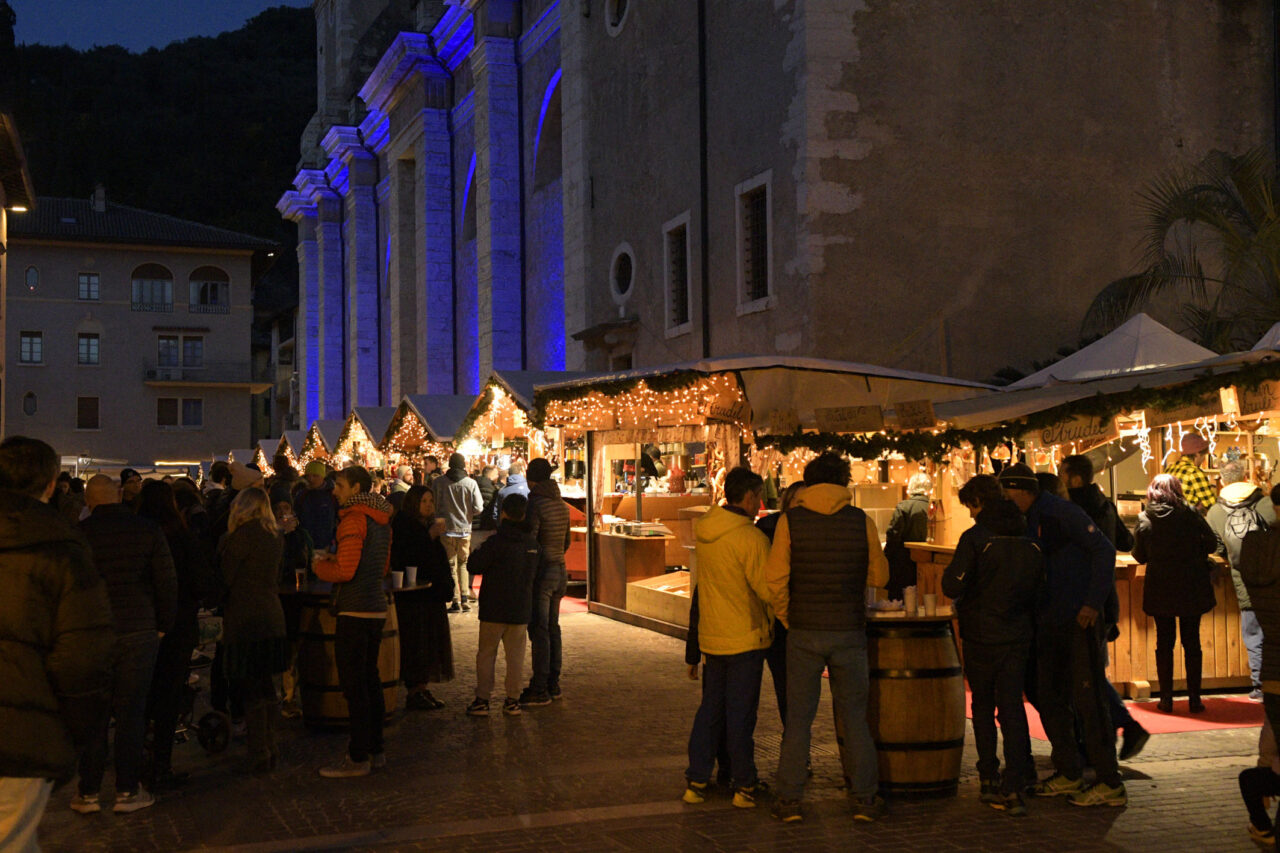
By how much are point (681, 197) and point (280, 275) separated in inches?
2340

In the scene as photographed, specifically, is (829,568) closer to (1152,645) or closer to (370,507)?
(370,507)

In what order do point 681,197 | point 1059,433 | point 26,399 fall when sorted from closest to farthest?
1. point 1059,433
2. point 681,197
3. point 26,399

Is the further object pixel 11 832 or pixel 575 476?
pixel 575 476

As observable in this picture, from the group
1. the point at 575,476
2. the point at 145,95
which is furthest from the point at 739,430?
the point at 145,95

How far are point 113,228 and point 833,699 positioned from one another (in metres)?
55.2

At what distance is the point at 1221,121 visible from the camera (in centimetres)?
1934

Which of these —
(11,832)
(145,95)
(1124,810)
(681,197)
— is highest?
(145,95)

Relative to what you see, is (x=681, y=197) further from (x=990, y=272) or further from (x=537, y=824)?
(x=537, y=824)

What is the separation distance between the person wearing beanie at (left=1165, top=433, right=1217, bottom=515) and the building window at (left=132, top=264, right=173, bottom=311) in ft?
168

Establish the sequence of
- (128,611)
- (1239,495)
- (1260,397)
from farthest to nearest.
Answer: (1239,495)
(1260,397)
(128,611)

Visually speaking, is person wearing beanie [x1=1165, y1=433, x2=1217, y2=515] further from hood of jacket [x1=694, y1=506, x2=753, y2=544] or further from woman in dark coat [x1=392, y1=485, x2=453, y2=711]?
woman in dark coat [x1=392, y1=485, x2=453, y2=711]

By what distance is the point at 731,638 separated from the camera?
702 cm

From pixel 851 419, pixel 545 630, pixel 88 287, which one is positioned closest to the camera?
pixel 545 630

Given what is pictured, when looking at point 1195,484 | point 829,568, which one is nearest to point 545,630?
point 829,568
